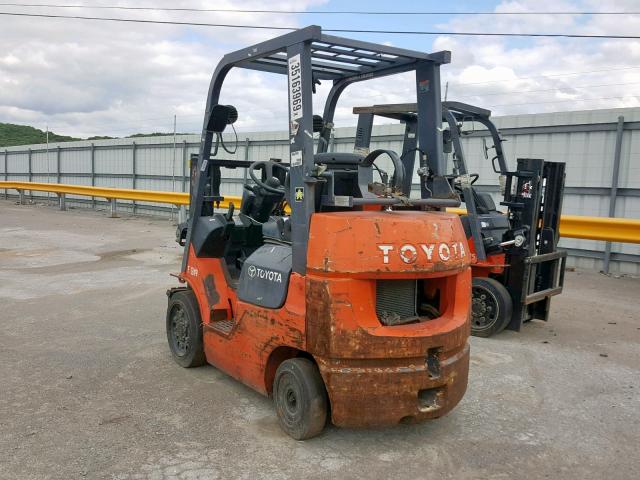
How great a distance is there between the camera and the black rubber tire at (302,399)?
371 cm

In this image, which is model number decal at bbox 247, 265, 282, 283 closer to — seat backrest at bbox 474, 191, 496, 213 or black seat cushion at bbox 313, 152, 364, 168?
black seat cushion at bbox 313, 152, 364, 168

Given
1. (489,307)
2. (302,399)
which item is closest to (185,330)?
(302,399)

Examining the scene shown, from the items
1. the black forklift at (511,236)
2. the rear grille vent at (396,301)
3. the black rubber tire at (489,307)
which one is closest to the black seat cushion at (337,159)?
the rear grille vent at (396,301)

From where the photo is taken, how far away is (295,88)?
151 inches

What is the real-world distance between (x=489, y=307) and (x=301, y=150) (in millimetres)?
3708

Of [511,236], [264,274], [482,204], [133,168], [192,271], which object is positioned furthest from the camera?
[133,168]

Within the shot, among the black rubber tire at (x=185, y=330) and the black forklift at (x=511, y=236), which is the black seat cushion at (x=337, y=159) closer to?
the black rubber tire at (x=185, y=330)

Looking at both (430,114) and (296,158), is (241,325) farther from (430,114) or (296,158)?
(430,114)

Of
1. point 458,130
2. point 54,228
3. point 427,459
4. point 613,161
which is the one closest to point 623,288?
Result: point 613,161

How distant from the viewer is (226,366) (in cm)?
467

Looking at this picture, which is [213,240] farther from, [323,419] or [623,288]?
[623,288]

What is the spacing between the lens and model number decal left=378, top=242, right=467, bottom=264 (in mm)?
3479

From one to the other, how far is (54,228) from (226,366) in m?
14.0

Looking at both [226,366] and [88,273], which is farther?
[88,273]
